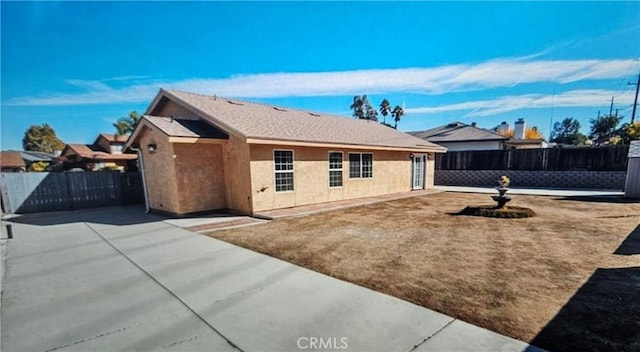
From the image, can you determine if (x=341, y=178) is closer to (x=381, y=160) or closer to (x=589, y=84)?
(x=381, y=160)

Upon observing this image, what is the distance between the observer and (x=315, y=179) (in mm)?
10953

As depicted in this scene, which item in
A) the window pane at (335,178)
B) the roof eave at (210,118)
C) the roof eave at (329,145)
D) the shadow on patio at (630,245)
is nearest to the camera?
the shadow on patio at (630,245)

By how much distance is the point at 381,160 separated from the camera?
13.9 m

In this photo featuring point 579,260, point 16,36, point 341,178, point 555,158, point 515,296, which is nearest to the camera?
point 515,296

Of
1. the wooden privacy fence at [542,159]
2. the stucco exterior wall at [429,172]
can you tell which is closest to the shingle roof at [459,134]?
the wooden privacy fence at [542,159]

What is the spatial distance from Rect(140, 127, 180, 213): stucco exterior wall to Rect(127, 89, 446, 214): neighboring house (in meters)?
0.04

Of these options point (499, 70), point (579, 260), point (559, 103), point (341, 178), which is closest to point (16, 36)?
point (341, 178)

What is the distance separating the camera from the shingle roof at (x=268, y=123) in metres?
9.30

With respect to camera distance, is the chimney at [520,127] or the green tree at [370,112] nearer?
the chimney at [520,127]

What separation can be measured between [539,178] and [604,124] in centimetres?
4749

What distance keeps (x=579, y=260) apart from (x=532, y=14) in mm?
9723

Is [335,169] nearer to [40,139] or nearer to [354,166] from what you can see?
[354,166]

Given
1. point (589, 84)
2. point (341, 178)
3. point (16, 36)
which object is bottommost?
point (341, 178)
